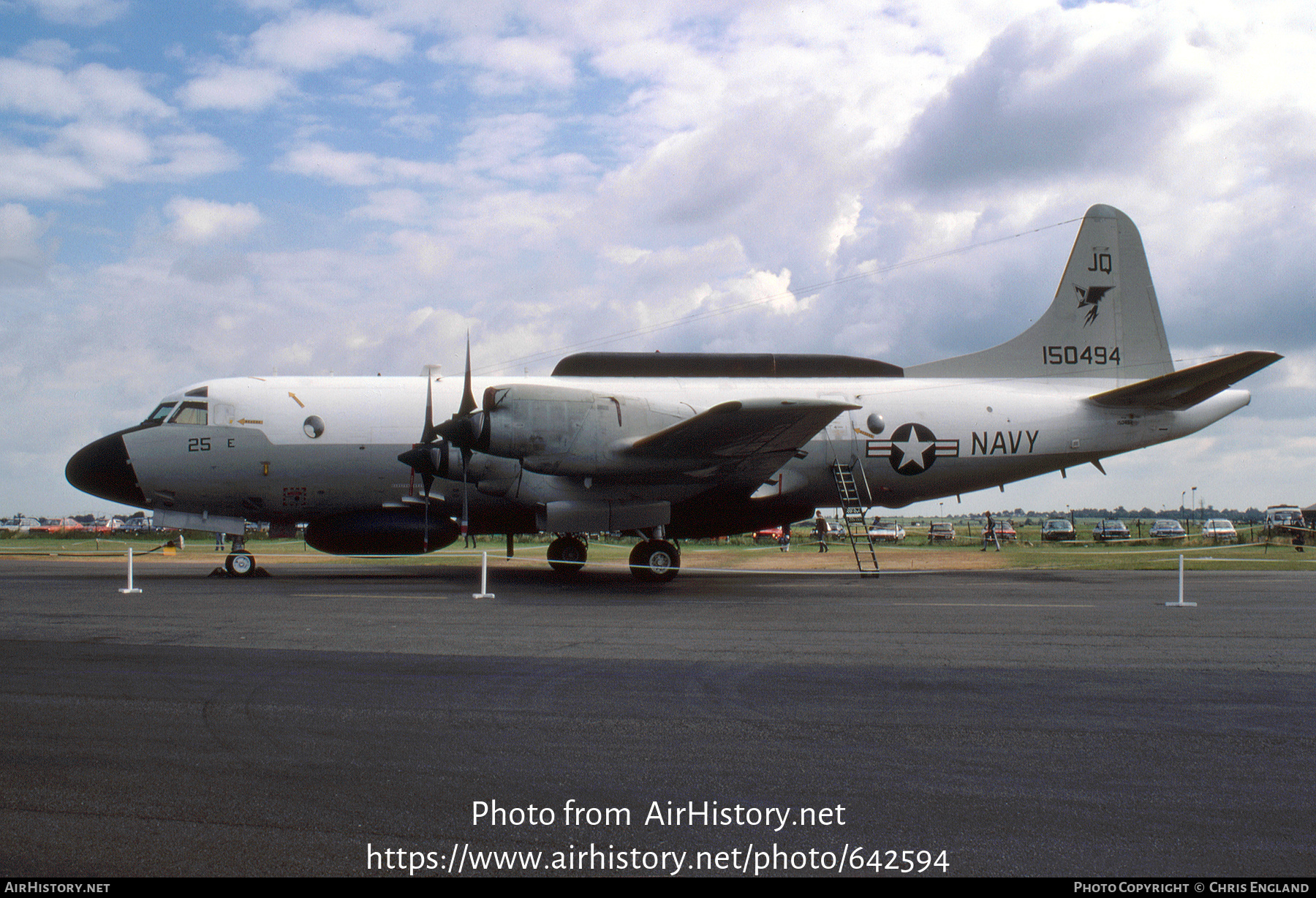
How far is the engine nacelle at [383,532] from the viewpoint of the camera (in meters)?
18.1

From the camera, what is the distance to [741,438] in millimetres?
15219

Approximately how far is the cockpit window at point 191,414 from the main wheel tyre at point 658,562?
10237 mm

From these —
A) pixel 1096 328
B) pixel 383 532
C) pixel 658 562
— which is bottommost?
pixel 658 562

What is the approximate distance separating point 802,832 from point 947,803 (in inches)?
33.1

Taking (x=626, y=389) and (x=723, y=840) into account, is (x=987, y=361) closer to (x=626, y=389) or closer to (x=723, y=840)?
(x=626, y=389)

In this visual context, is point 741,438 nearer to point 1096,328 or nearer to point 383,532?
point 383,532

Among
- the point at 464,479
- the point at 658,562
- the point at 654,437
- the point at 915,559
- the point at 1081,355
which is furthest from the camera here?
the point at 915,559

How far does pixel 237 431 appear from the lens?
18.1 meters

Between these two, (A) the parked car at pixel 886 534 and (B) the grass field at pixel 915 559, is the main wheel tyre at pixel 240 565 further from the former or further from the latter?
(A) the parked car at pixel 886 534

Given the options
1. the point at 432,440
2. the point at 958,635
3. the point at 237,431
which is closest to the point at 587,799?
the point at 958,635

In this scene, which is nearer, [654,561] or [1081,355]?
[654,561]

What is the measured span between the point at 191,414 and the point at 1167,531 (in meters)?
51.3

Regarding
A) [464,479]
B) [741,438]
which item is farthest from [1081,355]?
[464,479]

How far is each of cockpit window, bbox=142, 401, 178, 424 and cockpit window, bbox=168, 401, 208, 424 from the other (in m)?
0.23
